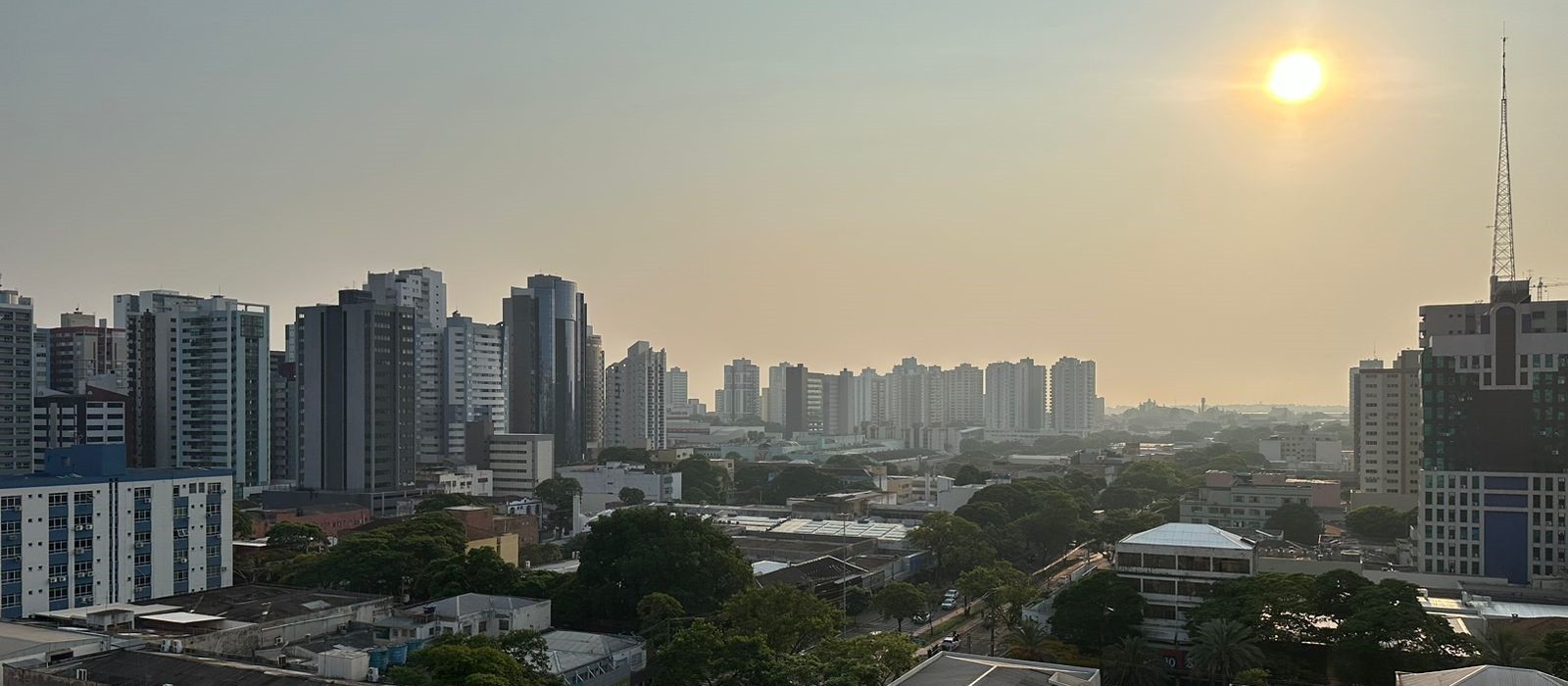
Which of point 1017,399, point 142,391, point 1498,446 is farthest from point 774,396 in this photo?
point 1498,446

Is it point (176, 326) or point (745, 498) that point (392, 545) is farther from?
point (745, 498)

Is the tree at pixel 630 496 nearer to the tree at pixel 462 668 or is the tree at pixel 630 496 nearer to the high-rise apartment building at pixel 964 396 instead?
the tree at pixel 462 668

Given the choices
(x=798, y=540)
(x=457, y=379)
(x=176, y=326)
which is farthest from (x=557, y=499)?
(x=457, y=379)

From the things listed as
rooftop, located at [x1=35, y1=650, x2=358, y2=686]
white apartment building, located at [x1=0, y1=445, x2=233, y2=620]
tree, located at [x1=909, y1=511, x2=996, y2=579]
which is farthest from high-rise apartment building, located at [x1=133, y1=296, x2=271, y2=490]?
rooftop, located at [x1=35, y1=650, x2=358, y2=686]

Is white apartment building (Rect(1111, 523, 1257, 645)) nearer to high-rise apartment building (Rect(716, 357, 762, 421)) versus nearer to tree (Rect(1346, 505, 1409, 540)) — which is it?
tree (Rect(1346, 505, 1409, 540))

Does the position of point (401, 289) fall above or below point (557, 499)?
above

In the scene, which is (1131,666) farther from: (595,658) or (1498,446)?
(1498,446)


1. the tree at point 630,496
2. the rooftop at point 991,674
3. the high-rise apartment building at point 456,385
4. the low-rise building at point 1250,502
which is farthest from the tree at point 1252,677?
the high-rise apartment building at point 456,385
